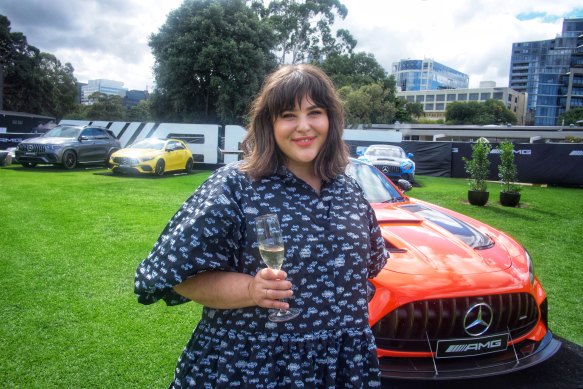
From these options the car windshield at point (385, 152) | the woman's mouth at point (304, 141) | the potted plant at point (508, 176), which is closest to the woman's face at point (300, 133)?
the woman's mouth at point (304, 141)

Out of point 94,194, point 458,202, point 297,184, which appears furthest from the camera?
point 458,202

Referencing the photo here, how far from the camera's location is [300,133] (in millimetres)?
1524

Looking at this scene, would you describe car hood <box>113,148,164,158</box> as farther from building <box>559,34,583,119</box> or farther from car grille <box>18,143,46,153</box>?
building <box>559,34,583,119</box>

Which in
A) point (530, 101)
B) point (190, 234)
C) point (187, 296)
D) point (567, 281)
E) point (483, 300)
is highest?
point (530, 101)

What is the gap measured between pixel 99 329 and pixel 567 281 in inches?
196

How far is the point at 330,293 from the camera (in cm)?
140

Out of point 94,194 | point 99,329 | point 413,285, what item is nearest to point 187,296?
point 413,285

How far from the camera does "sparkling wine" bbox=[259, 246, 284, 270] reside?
1.25m

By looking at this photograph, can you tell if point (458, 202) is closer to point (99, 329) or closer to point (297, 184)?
point (99, 329)

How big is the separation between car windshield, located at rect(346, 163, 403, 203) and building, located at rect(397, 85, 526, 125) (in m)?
109

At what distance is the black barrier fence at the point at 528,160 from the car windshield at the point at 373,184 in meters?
12.8

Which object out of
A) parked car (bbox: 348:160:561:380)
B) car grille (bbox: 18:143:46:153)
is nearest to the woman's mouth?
parked car (bbox: 348:160:561:380)

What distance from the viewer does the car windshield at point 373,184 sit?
13.6 ft

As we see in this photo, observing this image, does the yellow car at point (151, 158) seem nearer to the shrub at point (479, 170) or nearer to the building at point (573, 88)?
the shrub at point (479, 170)
